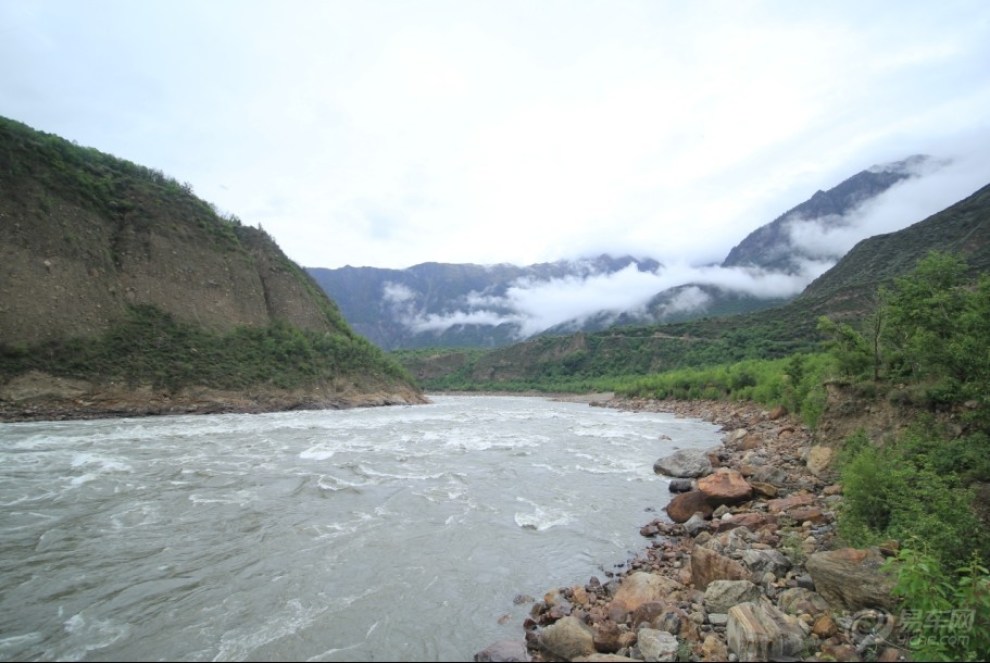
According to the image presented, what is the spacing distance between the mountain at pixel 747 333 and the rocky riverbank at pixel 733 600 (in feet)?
154

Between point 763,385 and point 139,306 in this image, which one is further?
point 139,306

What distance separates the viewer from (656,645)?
5.61 metres

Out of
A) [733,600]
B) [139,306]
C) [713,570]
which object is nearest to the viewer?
[733,600]

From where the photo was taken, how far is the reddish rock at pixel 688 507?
38.3ft

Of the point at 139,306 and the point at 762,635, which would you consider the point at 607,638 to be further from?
the point at 139,306

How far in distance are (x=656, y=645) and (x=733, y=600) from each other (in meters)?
1.59

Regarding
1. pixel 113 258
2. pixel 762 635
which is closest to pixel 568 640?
pixel 762 635

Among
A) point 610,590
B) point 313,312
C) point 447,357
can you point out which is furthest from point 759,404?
point 447,357

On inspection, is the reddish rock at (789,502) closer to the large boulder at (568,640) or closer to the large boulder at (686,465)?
the large boulder at (686,465)

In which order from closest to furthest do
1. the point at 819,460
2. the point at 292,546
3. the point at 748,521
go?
the point at 292,546, the point at 748,521, the point at 819,460

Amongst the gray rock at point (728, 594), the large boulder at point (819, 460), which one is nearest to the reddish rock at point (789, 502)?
the large boulder at point (819, 460)

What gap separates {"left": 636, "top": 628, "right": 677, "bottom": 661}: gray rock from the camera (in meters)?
5.46

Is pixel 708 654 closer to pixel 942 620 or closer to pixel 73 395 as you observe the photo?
pixel 942 620

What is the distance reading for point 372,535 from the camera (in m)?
10.3
